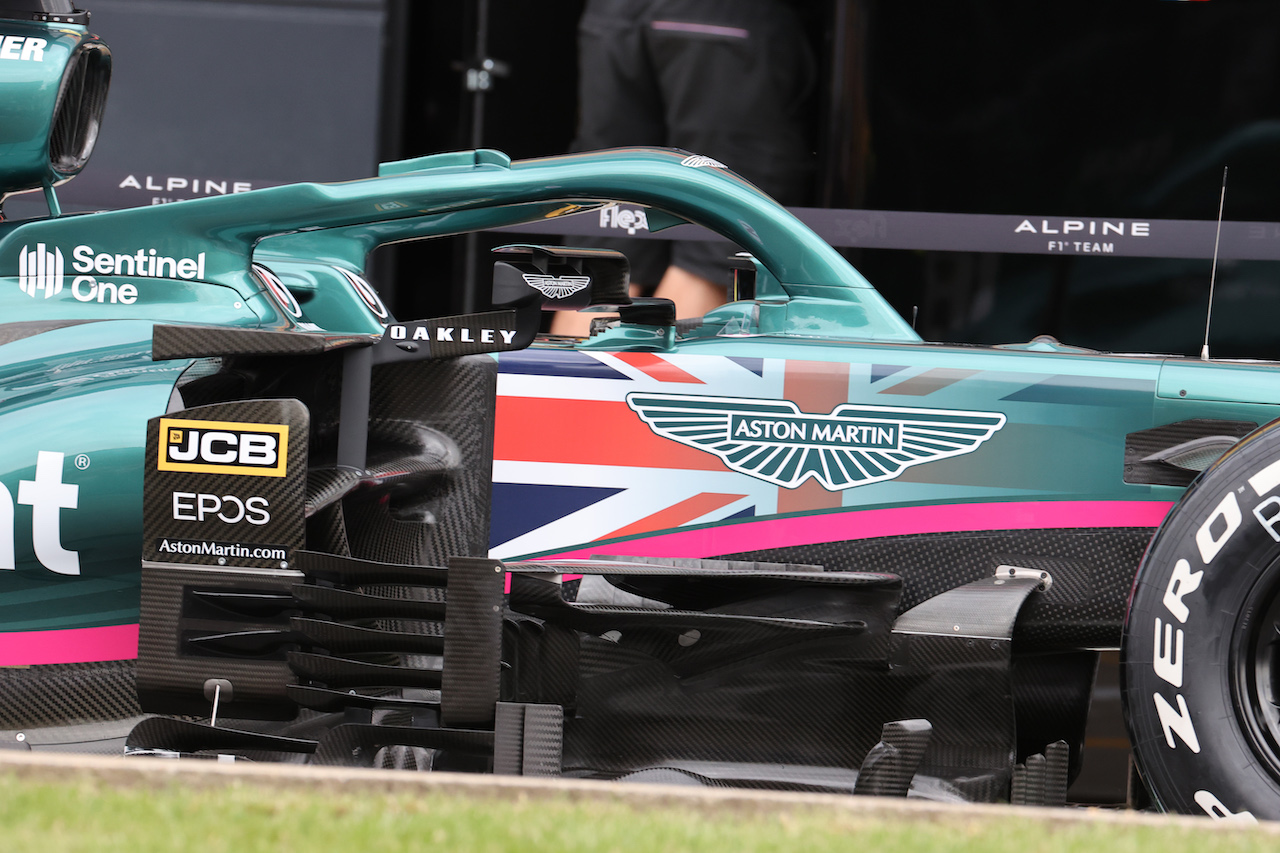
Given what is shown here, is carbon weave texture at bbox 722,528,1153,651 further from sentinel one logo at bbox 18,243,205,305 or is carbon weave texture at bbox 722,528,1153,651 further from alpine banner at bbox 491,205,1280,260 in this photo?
alpine banner at bbox 491,205,1280,260

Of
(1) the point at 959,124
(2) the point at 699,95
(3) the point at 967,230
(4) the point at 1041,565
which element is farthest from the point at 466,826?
(1) the point at 959,124

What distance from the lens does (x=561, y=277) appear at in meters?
3.16

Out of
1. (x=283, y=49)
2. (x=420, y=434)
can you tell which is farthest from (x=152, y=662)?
(x=283, y=49)

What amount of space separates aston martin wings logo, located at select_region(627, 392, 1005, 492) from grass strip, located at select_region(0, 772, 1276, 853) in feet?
3.06

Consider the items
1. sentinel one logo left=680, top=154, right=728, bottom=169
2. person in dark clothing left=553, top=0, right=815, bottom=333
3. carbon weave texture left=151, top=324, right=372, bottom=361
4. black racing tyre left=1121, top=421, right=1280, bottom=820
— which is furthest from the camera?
person in dark clothing left=553, top=0, right=815, bottom=333

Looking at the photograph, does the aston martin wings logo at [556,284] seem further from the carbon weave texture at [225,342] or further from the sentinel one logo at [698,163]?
the carbon weave texture at [225,342]

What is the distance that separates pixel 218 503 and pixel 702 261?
355 cm

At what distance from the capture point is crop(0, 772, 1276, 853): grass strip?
1.92m

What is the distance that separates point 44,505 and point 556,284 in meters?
1.15

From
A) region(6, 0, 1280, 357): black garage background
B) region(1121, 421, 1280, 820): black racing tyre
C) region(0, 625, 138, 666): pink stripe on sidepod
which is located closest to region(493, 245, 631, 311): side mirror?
region(0, 625, 138, 666): pink stripe on sidepod

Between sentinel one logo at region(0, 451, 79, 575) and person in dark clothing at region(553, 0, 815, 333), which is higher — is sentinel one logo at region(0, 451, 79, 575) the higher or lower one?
the lower one

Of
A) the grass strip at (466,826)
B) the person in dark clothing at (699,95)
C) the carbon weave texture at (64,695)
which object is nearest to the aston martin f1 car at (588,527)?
the carbon weave texture at (64,695)

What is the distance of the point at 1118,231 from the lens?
20.3ft

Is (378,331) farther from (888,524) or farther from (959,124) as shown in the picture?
(959,124)
